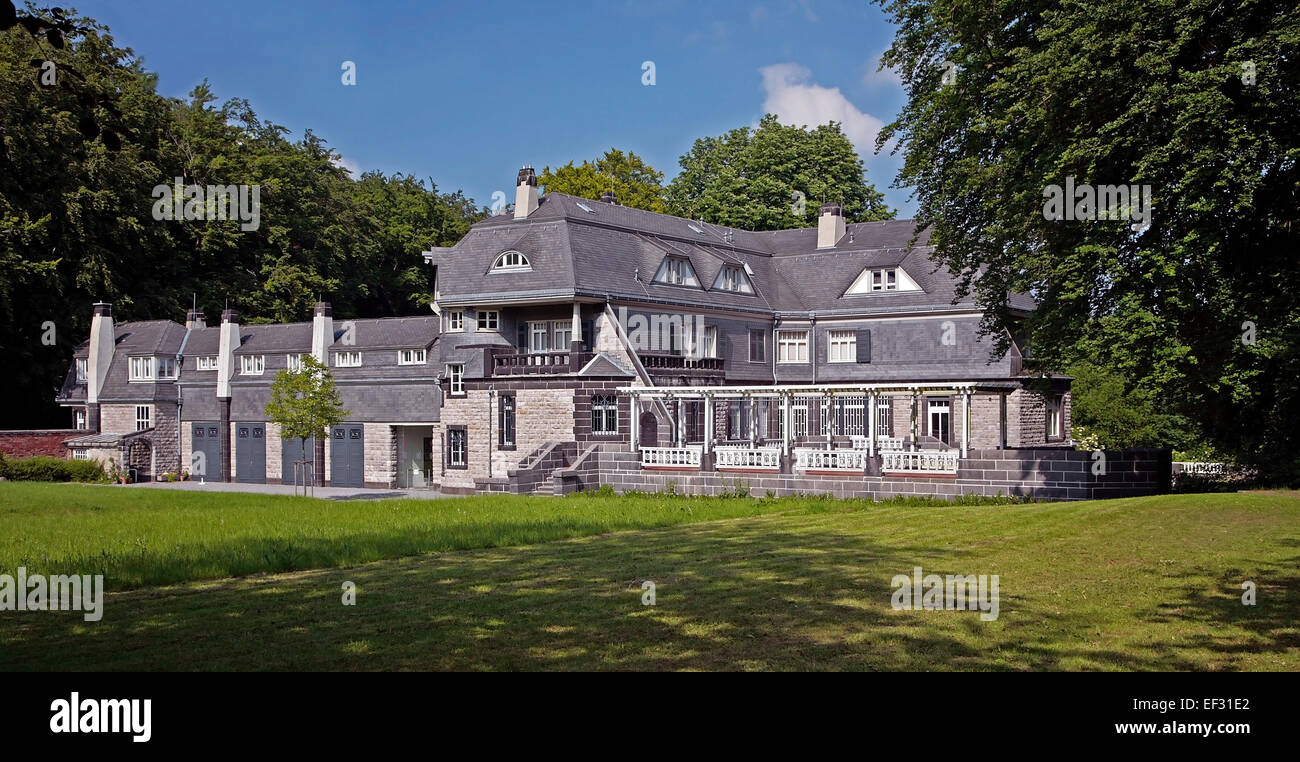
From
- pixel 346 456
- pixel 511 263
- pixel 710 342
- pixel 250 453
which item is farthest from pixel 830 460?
Result: pixel 250 453

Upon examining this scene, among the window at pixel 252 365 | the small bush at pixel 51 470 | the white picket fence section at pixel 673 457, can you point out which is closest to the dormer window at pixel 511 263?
the white picket fence section at pixel 673 457

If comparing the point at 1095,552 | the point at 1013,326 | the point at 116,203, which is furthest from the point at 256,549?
the point at 116,203

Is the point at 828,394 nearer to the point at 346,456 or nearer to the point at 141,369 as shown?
the point at 346,456

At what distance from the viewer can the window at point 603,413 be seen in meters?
36.8

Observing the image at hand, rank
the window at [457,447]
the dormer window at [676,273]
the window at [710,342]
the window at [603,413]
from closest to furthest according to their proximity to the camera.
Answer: the window at [603,413] → the window at [457,447] → the dormer window at [676,273] → the window at [710,342]

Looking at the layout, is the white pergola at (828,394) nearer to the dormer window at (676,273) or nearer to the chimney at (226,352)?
the dormer window at (676,273)

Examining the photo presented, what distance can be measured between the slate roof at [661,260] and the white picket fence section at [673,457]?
8.69m

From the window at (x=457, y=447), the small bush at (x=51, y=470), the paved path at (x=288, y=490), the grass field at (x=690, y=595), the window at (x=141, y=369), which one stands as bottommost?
the paved path at (x=288, y=490)

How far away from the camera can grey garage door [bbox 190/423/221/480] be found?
1922 inches

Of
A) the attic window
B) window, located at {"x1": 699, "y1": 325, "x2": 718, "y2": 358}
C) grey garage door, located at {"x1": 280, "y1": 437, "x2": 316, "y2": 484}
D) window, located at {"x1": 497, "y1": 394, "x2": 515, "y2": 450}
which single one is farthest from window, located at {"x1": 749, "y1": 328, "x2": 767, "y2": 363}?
grey garage door, located at {"x1": 280, "y1": 437, "x2": 316, "y2": 484}

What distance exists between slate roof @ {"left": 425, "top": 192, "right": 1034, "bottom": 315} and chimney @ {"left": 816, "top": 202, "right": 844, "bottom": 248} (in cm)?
36
